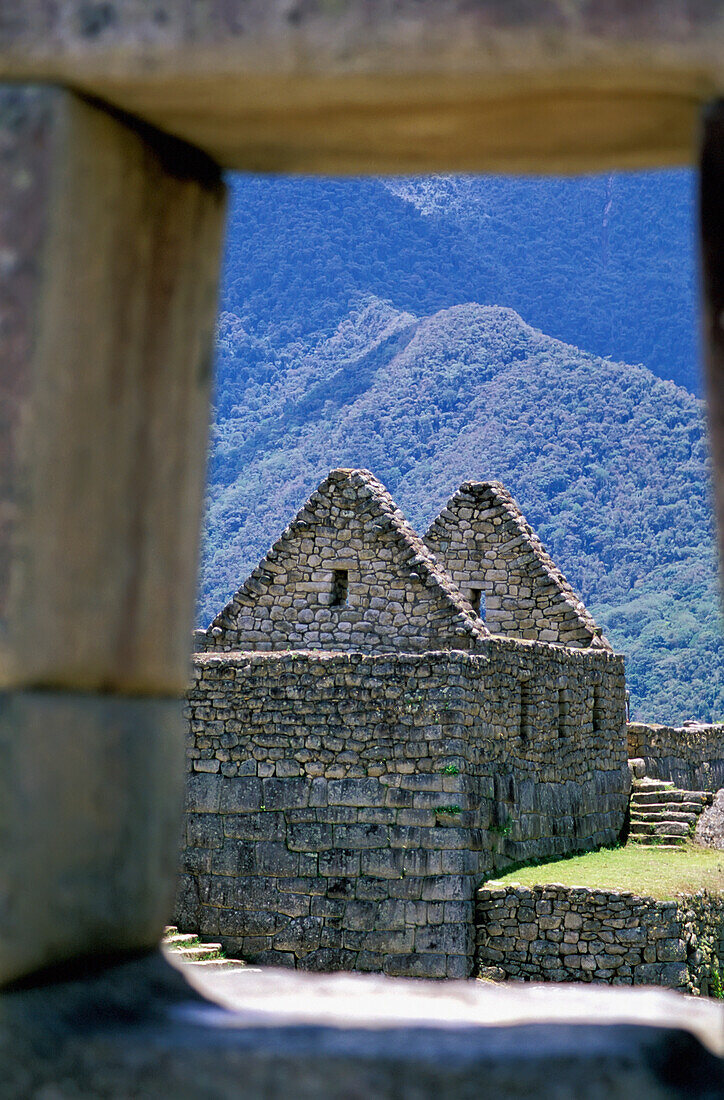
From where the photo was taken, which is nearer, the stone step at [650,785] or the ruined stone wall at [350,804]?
the ruined stone wall at [350,804]

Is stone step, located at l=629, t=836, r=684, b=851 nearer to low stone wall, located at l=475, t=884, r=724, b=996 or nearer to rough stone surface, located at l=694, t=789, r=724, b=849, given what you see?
rough stone surface, located at l=694, t=789, r=724, b=849

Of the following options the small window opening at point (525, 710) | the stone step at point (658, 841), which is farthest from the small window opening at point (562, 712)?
the stone step at point (658, 841)

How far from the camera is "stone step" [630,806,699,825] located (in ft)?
53.9

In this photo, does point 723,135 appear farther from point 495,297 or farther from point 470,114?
point 495,297

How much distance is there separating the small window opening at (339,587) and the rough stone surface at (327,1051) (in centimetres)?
1246

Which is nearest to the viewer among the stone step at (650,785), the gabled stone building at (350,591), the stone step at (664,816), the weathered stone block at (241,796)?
the weathered stone block at (241,796)

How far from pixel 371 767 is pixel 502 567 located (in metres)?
5.24

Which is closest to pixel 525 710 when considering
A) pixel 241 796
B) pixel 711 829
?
pixel 241 796

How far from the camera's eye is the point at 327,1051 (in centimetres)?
209

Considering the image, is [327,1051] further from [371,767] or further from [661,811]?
[661,811]

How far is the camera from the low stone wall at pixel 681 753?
18.9 m

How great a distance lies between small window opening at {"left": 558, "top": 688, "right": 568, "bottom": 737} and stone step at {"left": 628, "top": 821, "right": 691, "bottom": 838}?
8.02 feet

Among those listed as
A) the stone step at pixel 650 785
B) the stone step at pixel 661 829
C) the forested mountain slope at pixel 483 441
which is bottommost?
the stone step at pixel 661 829

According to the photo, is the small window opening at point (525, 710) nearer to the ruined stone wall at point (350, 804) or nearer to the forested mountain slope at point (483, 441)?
the ruined stone wall at point (350, 804)
